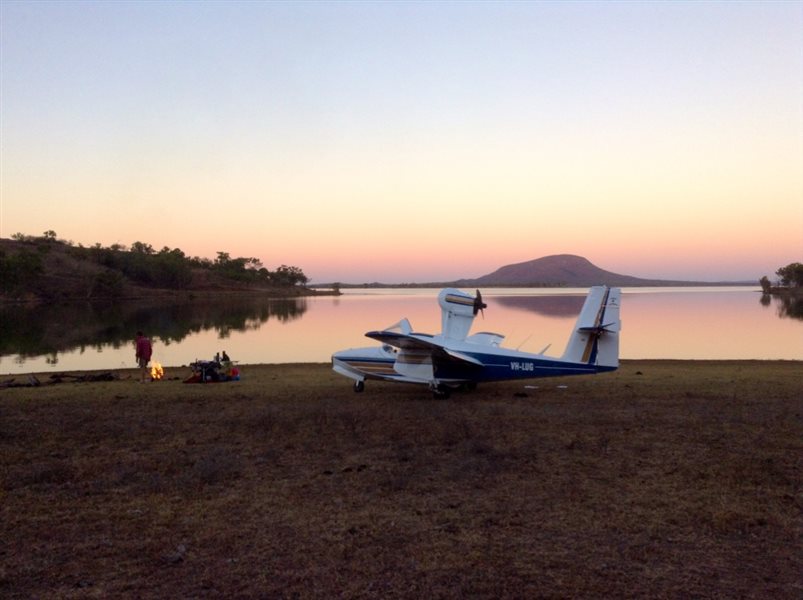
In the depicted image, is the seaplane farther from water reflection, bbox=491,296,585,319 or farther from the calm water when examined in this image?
water reflection, bbox=491,296,585,319

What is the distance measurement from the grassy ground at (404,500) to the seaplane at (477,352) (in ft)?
5.53

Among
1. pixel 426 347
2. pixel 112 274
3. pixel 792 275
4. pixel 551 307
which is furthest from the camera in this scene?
pixel 792 275

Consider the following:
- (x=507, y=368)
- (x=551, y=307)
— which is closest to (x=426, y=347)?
(x=507, y=368)

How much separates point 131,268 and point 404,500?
148 meters

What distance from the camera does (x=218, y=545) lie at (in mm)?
5727

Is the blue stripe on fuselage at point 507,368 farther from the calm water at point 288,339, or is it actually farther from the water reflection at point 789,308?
the water reflection at point 789,308

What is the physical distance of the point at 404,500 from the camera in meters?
6.94

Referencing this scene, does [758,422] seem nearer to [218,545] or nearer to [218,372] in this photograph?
[218,545]

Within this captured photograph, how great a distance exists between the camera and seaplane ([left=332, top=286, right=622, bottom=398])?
562 inches

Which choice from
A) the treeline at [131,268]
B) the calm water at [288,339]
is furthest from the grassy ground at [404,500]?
the treeline at [131,268]

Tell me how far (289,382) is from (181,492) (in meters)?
10.5

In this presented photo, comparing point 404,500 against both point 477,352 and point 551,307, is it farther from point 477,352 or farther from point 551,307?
point 551,307

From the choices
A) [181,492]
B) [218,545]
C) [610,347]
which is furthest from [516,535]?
[610,347]

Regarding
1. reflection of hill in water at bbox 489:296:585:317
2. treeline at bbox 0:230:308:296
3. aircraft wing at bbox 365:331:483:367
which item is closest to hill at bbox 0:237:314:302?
treeline at bbox 0:230:308:296
